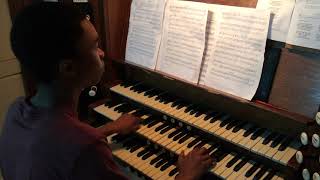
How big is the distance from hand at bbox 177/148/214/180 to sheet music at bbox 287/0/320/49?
2.20 ft

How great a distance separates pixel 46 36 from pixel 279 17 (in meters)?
1.05

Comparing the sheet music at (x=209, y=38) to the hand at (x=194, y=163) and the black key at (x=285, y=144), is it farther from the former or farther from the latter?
the black key at (x=285, y=144)

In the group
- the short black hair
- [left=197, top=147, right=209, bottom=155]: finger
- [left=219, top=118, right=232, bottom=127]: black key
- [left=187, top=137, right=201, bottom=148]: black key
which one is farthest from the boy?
[left=219, top=118, right=232, bottom=127]: black key

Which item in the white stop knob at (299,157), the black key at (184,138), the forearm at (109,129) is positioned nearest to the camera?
the white stop knob at (299,157)

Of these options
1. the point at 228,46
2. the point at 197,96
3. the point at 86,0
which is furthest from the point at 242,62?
the point at 86,0

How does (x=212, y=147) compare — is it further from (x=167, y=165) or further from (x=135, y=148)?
(x=135, y=148)

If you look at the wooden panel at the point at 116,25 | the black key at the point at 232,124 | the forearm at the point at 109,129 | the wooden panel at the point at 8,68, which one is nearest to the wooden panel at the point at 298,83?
the black key at the point at 232,124

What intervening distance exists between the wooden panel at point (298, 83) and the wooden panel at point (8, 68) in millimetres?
1860

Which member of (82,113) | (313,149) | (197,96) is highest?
(313,149)

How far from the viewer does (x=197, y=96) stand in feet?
6.08

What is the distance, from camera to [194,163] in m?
1.46

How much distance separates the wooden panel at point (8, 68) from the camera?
2.30 meters

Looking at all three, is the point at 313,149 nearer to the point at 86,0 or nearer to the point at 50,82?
the point at 50,82

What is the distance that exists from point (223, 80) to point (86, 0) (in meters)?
1.08
